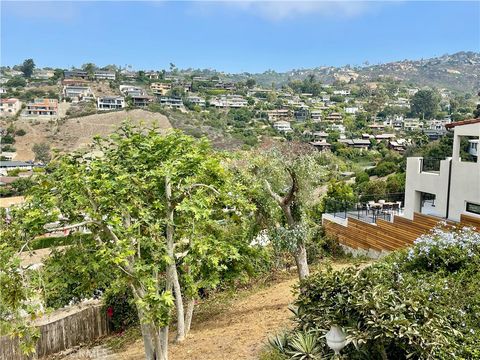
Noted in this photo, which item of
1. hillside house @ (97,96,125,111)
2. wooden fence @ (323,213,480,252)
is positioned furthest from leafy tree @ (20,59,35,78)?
wooden fence @ (323,213,480,252)

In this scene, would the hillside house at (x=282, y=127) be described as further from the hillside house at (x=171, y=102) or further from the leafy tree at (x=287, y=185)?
the leafy tree at (x=287, y=185)

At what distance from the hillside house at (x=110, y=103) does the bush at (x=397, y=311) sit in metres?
105

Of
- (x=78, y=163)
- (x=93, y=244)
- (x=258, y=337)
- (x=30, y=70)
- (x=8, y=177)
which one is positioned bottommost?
(x=8, y=177)

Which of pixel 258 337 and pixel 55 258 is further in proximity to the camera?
pixel 258 337

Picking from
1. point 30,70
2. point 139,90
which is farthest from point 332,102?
point 30,70

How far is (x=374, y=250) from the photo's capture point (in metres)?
13.9

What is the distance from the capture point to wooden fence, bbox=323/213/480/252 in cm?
1195

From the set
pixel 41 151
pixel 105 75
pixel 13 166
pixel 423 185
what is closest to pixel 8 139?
pixel 41 151

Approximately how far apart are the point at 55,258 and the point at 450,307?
5.69 m

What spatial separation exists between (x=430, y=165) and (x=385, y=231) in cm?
246

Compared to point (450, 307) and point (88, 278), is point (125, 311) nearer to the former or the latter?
point (88, 278)

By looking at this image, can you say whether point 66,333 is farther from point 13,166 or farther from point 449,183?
point 13,166

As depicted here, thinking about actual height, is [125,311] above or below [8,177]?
above

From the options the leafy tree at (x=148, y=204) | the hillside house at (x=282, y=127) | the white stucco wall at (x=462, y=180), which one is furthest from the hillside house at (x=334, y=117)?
the leafy tree at (x=148, y=204)
